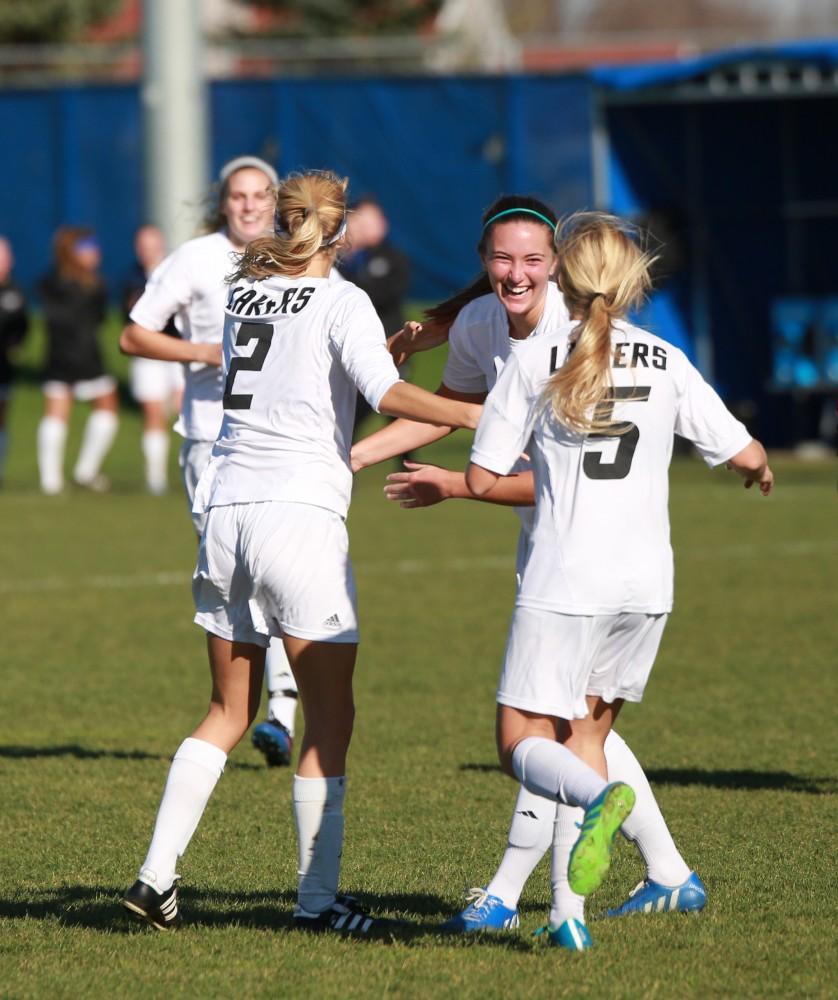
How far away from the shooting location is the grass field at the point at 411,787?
4.45m

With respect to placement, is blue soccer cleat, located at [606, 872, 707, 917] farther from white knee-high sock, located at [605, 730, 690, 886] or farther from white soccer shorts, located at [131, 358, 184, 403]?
white soccer shorts, located at [131, 358, 184, 403]

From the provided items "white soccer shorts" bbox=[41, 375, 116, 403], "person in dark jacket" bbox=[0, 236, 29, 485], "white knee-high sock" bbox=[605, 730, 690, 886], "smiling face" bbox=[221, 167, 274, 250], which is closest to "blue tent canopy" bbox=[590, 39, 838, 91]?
"white soccer shorts" bbox=[41, 375, 116, 403]

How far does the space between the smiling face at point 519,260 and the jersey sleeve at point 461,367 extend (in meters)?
0.38

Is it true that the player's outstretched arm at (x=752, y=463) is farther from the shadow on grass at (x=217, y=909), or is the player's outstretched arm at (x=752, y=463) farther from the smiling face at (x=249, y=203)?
the smiling face at (x=249, y=203)

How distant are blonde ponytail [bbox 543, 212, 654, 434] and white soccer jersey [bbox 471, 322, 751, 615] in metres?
0.05

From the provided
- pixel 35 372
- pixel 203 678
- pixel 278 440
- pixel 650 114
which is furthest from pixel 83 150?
pixel 278 440

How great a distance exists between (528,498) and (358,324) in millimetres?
621

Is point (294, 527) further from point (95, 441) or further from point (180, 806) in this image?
point (95, 441)

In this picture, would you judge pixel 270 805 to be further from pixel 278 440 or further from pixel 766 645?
pixel 766 645

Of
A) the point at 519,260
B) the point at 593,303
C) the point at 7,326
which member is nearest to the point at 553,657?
the point at 593,303

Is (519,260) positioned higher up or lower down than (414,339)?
higher up

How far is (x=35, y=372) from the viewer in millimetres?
24641

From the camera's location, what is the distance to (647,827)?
482cm

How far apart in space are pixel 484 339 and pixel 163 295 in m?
2.21
